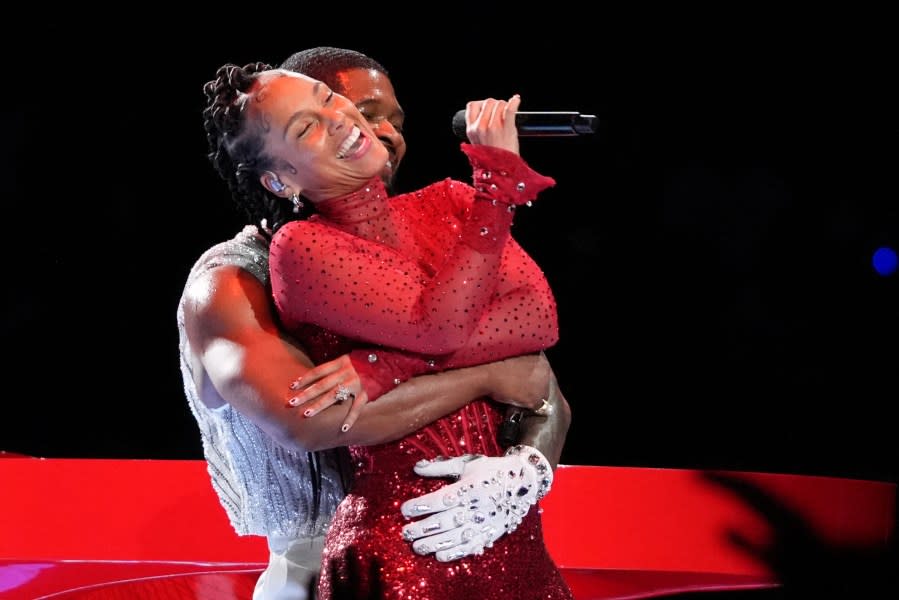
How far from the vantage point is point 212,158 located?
1509mm

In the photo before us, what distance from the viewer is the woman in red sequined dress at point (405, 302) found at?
50.8 inches

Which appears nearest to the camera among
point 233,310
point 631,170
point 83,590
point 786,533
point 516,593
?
point 516,593

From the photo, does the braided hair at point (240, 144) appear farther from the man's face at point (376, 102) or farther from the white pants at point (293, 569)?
the white pants at point (293, 569)

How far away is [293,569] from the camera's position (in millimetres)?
1779

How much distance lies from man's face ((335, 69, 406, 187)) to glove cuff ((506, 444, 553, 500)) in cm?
57

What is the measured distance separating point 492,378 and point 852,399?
2010 millimetres

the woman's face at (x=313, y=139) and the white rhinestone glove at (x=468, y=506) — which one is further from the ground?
the woman's face at (x=313, y=139)

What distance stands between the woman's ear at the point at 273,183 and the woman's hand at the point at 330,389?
23 cm

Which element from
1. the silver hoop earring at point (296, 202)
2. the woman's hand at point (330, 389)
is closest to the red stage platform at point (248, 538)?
the woman's hand at point (330, 389)

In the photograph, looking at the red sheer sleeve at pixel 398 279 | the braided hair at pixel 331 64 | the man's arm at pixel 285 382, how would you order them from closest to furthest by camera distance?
the red sheer sleeve at pixel 398 279 → the man's arm at pixel 285 382 → the braided hair at pixel 331 64

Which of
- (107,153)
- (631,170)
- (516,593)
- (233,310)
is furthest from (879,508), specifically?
(107,153)

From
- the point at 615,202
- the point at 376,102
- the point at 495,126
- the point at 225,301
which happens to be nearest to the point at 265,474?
the point at 225,301

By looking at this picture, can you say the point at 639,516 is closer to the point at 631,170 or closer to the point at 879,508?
the point at 879,508

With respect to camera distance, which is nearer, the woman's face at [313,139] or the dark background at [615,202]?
the woman's face at [313,139]
